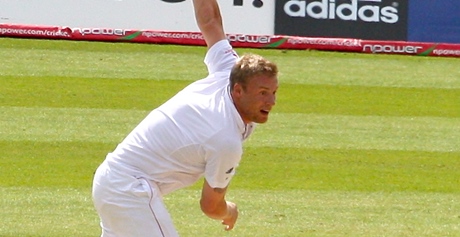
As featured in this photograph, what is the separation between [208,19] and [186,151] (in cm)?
95

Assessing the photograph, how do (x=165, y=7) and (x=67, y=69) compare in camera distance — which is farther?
(x=165, y=7)

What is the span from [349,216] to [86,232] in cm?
211

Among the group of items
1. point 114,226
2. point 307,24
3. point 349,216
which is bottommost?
point 307,24

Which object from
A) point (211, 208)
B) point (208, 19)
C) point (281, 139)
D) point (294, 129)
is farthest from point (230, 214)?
point (294, 129)

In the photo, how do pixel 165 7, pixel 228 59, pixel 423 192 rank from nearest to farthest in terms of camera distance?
pixel 228 59 < pixel 423 192 < pixel 165 7

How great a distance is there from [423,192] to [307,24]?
250 inches

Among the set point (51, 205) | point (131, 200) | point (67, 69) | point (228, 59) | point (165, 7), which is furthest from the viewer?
point (165, 7)

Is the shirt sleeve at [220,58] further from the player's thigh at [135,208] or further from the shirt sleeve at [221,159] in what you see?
the player's thigh at [135,208]

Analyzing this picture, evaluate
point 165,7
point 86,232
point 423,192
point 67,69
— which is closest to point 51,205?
point 86,232

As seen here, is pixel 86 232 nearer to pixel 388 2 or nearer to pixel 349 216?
pixel 349 216

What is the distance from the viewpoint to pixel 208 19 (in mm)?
5527

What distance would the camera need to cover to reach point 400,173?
962 cm

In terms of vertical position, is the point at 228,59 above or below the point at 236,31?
above

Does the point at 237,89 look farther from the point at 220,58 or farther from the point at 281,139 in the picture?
the point at 281,139
